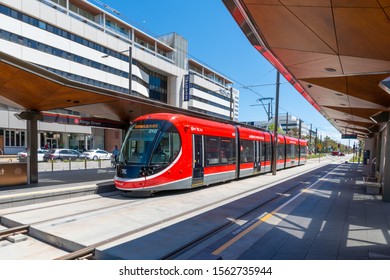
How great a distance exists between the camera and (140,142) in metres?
11.2

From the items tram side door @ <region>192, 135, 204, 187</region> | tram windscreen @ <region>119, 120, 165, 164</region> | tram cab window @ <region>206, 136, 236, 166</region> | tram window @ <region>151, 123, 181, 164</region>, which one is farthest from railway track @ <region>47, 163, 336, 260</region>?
tram windscreen @ <region>119, 120, 165, 164</region>

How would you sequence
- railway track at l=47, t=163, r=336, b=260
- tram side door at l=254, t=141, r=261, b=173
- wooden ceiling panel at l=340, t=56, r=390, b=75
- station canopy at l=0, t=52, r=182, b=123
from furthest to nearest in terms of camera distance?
tram side door at l=254, t=141, r=261, b=173, station canopy at l=0, t=52, r=182, b=123, wooden ceiling panel at l=340, t=56, r=390, b=75, railway track at l=47, t=163, r=336, b=260

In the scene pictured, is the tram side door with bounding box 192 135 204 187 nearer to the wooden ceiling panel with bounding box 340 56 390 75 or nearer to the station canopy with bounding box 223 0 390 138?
the station canopy with bounding box 223 0 390 138

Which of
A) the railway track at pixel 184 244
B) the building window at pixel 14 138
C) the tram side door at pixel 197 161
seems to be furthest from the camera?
the building window at pixel 14 138

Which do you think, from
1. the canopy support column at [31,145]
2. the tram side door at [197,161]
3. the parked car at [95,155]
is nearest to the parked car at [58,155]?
the parked car at [95,155]

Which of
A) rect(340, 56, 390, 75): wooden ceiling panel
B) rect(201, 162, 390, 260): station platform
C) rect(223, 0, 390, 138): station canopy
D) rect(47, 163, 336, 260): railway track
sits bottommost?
rect(201, 162, 390, 260): station platform

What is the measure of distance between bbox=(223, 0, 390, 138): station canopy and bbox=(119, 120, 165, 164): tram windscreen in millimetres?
5035

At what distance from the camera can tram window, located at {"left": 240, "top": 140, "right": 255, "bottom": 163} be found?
16953 mm

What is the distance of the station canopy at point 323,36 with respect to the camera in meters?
4.65

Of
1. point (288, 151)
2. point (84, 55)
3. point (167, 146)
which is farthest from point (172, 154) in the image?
point (84, 55)

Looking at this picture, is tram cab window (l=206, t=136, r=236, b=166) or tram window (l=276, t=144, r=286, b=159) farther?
tram window (l=276, t=144, r=286, b=159)

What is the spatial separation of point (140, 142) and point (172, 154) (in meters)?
1.27

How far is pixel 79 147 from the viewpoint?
52656 millimetres

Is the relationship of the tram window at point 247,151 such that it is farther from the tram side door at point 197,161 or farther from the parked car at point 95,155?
the parked car at point 95,155
